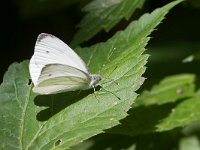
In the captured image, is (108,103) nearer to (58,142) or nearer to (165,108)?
(58,142)

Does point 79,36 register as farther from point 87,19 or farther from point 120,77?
point 120,77

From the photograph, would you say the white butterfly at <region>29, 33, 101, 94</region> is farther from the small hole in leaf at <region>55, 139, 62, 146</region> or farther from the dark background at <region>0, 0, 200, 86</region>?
the dark background at <region>0, 0, 200, 86</region>

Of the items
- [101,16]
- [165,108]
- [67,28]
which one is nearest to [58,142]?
[165,108]

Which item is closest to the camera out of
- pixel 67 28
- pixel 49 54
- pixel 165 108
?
pixel 49 54

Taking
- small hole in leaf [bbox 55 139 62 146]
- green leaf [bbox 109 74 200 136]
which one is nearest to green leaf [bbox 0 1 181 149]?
small hole in leaf [bbox 55 139 62 146]

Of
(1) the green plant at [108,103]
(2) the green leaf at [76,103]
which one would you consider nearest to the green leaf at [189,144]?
(1) the green plant at [108,103]

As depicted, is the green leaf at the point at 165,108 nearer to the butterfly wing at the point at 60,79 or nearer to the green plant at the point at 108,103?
the green plant at the point at 108,103
